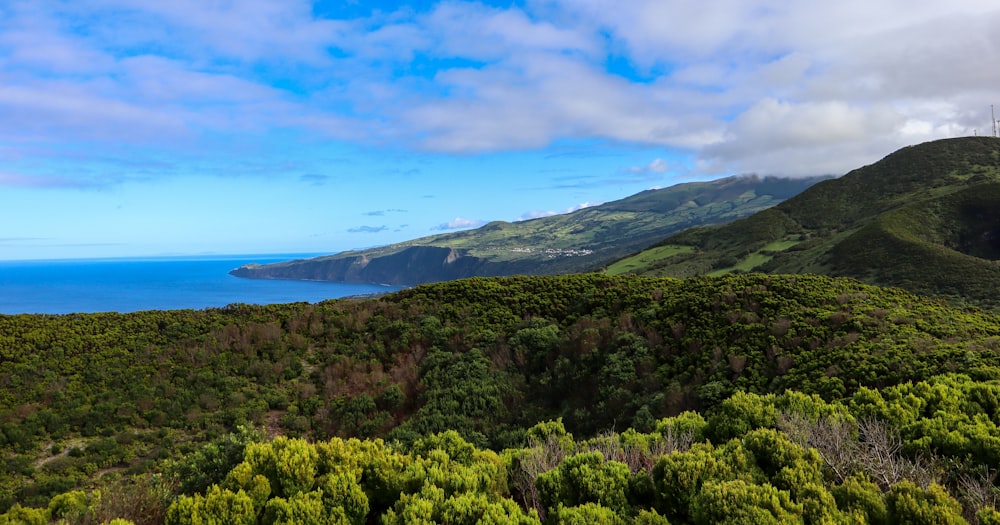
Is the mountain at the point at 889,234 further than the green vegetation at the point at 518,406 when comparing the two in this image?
Yes

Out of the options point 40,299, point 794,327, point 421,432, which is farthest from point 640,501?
point 40,299

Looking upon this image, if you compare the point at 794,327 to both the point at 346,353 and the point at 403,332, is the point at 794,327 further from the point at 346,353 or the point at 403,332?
the point at 346,353

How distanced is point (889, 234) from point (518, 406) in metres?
70.5

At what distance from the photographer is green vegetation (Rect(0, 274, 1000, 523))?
304 inches

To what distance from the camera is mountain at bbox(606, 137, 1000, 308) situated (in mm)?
53031

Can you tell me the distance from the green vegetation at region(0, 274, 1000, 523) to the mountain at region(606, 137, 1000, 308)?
4032cm

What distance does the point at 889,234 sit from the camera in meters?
64.8

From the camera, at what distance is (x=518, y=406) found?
19.6 metres

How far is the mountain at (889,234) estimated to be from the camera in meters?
53.0

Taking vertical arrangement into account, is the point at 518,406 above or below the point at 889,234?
below

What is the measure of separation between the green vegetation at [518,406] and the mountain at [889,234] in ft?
A: 132

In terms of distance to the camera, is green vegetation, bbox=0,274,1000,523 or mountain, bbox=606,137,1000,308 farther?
A: mountain, bbox=606,137,1000,308

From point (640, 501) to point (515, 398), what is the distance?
11.9 metres

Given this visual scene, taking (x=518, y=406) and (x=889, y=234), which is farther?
(x=889, y=234)
